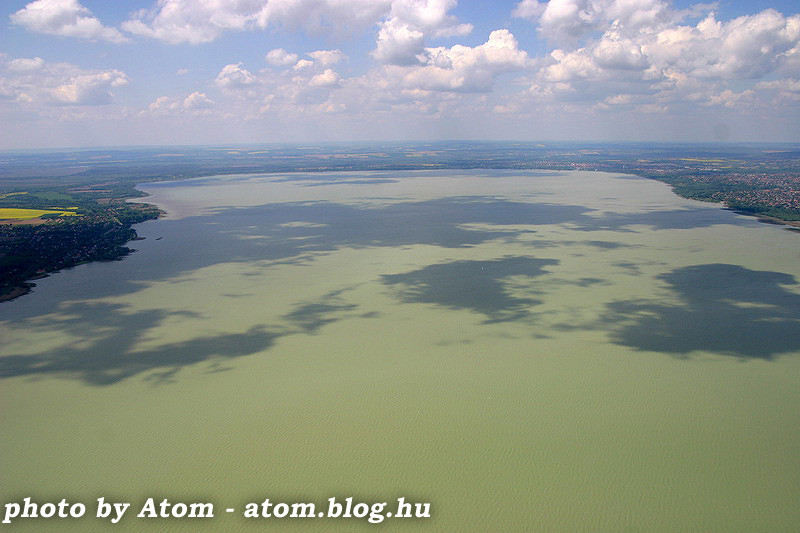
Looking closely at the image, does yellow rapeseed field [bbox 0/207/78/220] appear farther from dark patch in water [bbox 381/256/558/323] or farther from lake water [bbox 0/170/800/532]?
A: dark patch in water [bbox 381/256/558/323]

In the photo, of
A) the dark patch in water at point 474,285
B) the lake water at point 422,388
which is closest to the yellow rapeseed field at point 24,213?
the lake water at point 422,388

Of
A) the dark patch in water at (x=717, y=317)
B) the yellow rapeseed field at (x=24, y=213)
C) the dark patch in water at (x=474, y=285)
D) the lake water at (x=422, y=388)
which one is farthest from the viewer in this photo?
the yellow rapeseed field at (x=24, y=213)

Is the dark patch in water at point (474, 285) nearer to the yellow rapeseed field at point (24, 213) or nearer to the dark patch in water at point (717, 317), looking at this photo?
the dark patch in water at point (717, 317)

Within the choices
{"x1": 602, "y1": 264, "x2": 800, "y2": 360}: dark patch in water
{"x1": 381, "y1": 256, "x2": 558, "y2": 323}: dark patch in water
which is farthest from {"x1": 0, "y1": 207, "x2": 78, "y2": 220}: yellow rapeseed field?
{"x1": 602, "y1": 264, "x2": 800, "y2": 360}: dark patch in water

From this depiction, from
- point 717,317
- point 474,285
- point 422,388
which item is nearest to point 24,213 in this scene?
point 474,285

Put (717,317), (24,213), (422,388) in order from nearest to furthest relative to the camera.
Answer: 1. (422,388)
2. (717,317)
3. (24,213)

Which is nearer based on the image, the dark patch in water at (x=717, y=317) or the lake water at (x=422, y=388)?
the lake water at (x=422, y=388)

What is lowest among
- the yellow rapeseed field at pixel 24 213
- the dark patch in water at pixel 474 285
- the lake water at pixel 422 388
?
the lake water at pixel 422 388

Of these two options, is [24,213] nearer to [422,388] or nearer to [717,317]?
[422,388]

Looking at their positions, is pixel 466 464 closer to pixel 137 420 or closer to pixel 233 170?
pixel 137 420
